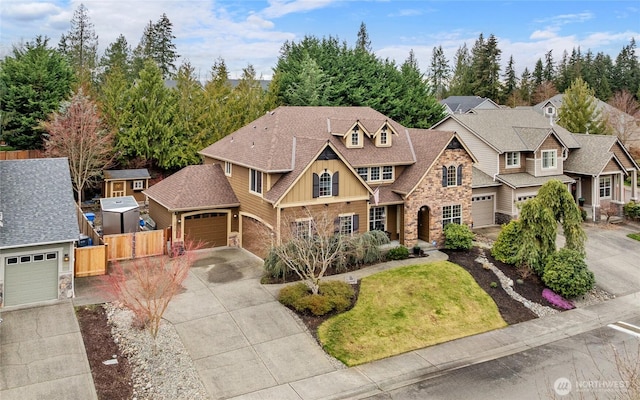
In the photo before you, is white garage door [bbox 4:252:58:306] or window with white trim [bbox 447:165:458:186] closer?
white garage door [bbox 4:252:58:306]

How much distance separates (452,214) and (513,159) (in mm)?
9429

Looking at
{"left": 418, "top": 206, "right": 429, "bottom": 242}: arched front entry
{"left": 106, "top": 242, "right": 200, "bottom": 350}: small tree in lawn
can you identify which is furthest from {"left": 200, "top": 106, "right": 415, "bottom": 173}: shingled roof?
{"left": 106, "top": 242, "right": 200, "bottom": 350}: small tree in lawn

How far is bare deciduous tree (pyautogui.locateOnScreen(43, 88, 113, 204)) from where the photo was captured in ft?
108

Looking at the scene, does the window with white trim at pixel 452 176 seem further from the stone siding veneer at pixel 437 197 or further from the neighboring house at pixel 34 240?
the neighboring house at pixel 34 240

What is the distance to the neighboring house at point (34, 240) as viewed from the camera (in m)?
17.5

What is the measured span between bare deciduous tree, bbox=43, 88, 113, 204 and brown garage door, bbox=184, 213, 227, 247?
12694 millimetres

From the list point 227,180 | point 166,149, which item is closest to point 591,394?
point 227,180

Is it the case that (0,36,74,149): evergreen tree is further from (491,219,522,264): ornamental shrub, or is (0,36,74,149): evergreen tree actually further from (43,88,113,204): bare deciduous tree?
(491,219,522,264): ornamental shrub

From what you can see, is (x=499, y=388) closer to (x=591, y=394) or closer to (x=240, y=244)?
(x=591, y=394)

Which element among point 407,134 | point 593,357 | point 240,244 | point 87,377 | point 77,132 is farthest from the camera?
point 77,132

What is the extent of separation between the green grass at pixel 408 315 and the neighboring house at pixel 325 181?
4.26 m

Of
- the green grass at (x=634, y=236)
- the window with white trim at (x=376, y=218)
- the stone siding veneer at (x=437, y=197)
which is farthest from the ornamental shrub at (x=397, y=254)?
the green grass at (x=634, y=236)

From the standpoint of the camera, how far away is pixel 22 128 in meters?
36.7

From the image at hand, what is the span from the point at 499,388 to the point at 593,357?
15.1 ft
